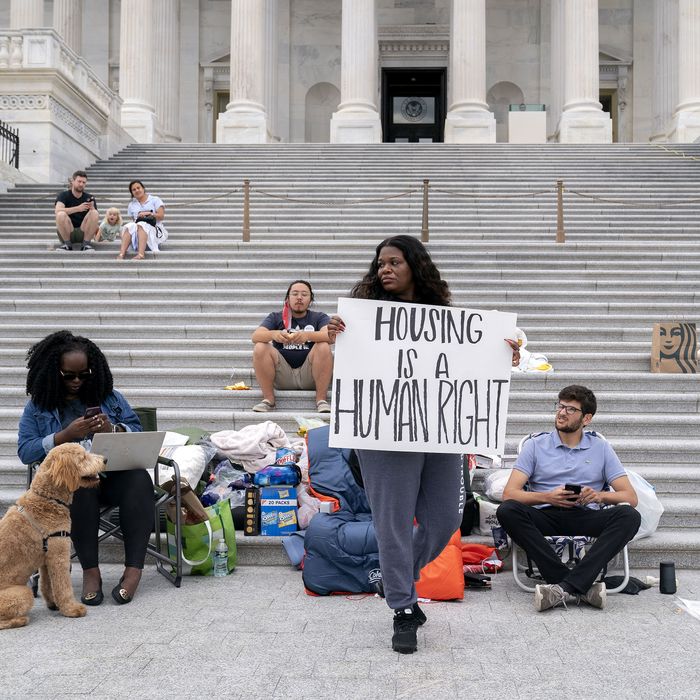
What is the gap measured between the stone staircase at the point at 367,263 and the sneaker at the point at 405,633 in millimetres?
2179

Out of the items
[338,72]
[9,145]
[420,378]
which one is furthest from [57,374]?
[338,72]

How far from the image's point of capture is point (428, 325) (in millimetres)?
4387

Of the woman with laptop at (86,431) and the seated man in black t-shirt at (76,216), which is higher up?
the seated man in black t-shirt at (76,216)

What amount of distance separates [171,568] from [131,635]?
130 cm

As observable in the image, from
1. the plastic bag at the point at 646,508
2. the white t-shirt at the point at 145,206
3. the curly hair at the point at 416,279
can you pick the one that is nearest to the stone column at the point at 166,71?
the white t-shirt at the point at 145,206

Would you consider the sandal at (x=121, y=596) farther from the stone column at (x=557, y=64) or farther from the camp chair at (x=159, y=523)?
the stone column at (x=557, y=64)

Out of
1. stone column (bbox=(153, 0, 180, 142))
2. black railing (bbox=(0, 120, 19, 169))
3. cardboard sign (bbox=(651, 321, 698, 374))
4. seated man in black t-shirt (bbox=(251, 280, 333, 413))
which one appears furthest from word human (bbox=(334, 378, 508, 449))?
stone column (bbox=(153, 0, 180, 142))

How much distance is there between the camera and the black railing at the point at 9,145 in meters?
17.8

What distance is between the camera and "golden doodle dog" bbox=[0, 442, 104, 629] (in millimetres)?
4701

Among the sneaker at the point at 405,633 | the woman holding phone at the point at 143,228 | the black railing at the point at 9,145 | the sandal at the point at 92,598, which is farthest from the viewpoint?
the black railing at the point at 9,145

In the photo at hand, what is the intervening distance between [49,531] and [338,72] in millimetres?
28740

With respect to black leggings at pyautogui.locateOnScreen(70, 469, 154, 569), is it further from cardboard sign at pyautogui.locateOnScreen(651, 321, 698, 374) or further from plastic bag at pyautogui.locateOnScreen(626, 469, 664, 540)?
cardboard sign at pyautogui.locateOnScreen(651, 321, 698, 374)

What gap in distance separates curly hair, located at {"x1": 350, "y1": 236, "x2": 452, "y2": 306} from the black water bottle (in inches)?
82.2

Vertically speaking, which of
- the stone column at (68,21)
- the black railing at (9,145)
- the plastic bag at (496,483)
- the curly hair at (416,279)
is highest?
the stone column at (68,21)
